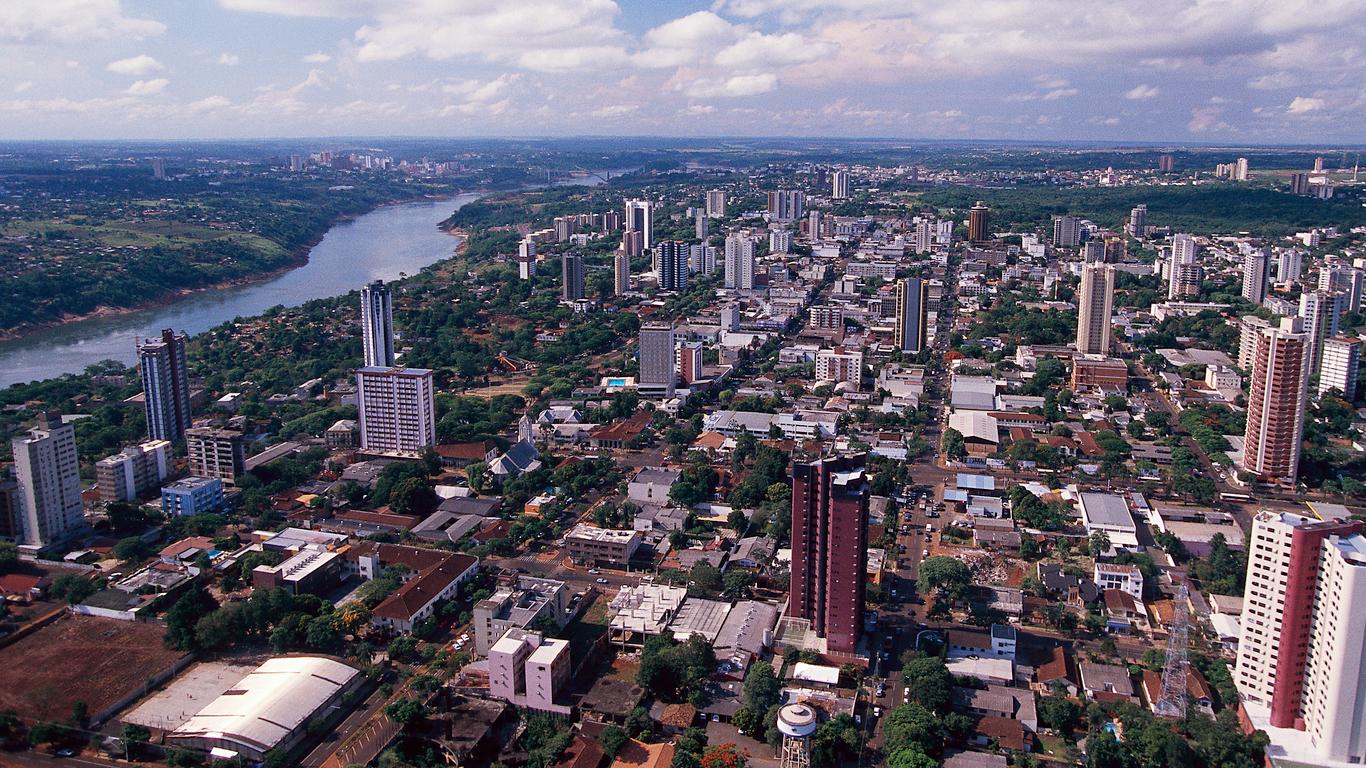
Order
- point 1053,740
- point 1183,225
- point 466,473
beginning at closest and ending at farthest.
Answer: point 1053,740
point 466,473
point 1183,225

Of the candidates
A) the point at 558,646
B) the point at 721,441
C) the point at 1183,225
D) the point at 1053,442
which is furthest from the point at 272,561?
the point at 1183,225

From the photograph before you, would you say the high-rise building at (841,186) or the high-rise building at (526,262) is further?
the high-rise building at (841,186)

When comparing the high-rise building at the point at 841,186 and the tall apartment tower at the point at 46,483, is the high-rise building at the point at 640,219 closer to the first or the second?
the high-rise building at the point at 841,186

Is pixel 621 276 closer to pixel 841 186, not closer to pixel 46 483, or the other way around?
pixel 46 483

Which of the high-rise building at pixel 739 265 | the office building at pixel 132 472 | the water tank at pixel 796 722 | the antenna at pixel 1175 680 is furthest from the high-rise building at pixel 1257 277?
the office building at pixel 132 472

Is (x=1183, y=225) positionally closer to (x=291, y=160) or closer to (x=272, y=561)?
(x=272, y=561)
